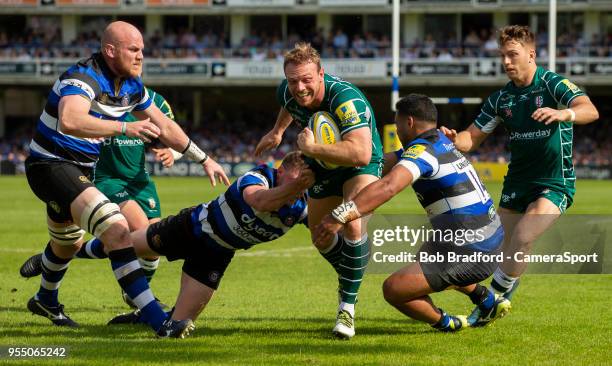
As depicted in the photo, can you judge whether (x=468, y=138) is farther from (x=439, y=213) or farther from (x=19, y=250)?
(x=19, y=250)

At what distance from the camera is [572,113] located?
7.78m

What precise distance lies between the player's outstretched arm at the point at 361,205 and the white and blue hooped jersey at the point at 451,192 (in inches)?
16.8

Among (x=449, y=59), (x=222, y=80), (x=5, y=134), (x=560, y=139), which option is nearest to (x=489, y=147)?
(x=449, y=59)

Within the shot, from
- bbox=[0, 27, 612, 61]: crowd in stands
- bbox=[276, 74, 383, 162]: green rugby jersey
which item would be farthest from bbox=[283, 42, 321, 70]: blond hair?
bbox=[0, 27, 612, 61]: crowd in stands

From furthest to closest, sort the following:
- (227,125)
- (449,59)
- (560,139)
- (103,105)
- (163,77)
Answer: (227,125)
(163,77)
(449,59)
(560,139)
(103,105)

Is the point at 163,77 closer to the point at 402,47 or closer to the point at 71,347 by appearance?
the point at 402,47

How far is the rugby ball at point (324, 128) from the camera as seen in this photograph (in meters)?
7.07

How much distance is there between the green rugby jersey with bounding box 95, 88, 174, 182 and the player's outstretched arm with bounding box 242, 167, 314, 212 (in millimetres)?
2931

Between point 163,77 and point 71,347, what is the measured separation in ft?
145

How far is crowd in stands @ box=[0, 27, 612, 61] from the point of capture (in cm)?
4759

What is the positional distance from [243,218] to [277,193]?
0.50 meters

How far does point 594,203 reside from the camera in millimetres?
24719

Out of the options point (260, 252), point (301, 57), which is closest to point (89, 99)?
point (301, 57)

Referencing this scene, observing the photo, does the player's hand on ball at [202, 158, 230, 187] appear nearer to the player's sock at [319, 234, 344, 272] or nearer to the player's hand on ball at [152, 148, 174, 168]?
the player's hand on ball at [152, 148, 174, 168]
